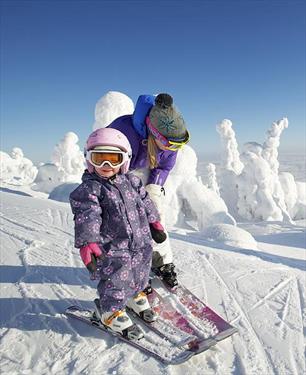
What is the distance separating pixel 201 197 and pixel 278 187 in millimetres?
17456

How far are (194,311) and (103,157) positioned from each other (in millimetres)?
1362

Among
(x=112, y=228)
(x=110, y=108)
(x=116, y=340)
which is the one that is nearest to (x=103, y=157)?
(x=112, y=228)

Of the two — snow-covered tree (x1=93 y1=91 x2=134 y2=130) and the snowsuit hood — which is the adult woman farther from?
snow-covered tree (x1=93 y1=91 x2=134 y2=130)

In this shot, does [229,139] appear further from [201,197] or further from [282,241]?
[282,241]

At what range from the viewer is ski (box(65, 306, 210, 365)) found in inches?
79.8

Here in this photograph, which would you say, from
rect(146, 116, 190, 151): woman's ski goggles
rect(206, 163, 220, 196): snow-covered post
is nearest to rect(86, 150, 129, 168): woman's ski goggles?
rect(146, 116, 190, 151): woman's ski goggles

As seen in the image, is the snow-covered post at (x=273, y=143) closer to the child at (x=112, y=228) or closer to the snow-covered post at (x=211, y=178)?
the snow-covered post at (x=211, y=178)

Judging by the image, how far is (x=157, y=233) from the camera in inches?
102

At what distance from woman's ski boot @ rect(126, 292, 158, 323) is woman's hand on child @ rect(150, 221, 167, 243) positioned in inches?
16.9

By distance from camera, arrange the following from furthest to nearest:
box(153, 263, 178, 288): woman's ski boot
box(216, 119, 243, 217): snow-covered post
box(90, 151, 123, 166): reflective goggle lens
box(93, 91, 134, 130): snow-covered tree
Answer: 1. box(216, 119, 243, 217): snow-covered post
2. box(93, 91, 134, 130): snow-covered tree
3. box(153, 263, 178, 288): woman's ski boot
4. box(90, 151, 123, 166): reflective goggle lens

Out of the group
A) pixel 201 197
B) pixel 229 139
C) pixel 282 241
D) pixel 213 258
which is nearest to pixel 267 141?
pixel 229 139

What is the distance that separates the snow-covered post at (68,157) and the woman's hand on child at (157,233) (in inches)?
1214

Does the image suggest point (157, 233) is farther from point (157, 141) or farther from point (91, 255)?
point (157, 141)

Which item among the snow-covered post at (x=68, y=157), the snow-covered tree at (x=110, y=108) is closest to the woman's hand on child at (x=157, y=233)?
the snow-covered tree at (x=110, y=108)
